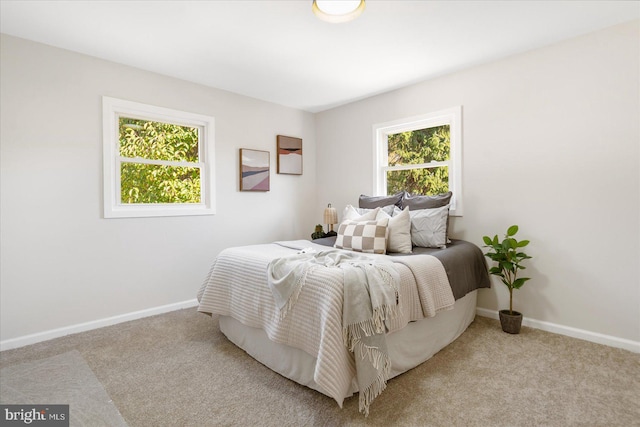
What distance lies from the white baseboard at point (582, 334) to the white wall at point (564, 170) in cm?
3

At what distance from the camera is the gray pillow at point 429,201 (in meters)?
3.06

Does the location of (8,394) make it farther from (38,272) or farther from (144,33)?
(144,33)

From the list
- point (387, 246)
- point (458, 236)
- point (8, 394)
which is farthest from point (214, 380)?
point (458, 236)

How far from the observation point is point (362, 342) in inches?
65.1

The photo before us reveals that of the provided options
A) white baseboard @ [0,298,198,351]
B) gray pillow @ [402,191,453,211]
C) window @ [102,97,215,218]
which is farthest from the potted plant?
white baseboard @ [0,298,198,351]

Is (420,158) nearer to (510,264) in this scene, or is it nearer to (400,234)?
(400,234)

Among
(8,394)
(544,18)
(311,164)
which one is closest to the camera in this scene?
(8,394)

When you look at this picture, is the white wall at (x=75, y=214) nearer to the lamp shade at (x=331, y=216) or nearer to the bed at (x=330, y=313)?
the bed at (x=330, y=313)

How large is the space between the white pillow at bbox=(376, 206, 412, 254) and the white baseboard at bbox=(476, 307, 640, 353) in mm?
1168

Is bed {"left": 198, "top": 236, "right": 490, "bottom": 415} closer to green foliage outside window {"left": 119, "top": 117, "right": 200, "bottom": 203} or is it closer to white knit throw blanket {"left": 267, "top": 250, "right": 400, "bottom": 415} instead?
white knit throw blanket {"left": 267, "top": 250, "right": 400, "bottom": 415}

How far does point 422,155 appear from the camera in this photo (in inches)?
143

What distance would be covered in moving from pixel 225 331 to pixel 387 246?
4.94 feet

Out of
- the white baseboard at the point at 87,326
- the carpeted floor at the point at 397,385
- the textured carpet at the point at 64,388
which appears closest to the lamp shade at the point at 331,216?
the white baseboard at the point at 87,326

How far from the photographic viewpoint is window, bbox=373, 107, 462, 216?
327 cm
